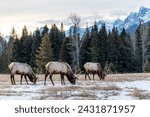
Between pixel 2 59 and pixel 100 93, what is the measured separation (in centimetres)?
6896

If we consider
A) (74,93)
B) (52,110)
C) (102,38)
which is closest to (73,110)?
(52,110)

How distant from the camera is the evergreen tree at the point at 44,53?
7606 cm

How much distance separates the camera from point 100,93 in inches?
852

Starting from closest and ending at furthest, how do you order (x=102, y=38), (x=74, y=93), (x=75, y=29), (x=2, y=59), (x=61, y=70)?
(x=74, y=93)
(x=61, y=70)
(x=75, y=29)
(x=102, y=38)
(x=2, y=59)

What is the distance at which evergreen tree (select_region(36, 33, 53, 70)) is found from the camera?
250 feet

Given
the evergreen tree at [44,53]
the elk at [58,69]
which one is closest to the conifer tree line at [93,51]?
the evergreen tree at [44,53]

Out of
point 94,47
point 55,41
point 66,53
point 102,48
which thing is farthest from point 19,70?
point 55,41

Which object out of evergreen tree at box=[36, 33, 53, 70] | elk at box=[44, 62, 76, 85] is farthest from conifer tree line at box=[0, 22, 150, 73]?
elk at box=[44, 62, 76, 85]

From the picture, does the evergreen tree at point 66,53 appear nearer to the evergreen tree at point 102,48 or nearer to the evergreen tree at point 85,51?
the evergreen tree at point 85,51

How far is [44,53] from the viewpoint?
77.0 meters

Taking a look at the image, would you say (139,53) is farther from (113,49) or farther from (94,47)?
(94,47)

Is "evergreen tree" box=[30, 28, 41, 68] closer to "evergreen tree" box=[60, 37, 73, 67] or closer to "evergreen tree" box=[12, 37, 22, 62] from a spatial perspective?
"evergreen tree" box=[12, 37, 22, 62]

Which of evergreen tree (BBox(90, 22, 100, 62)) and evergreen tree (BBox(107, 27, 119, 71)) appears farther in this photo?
evergreen tree (BBox(107, 27, 119, 71))

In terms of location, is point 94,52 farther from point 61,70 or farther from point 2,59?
point 61,70
